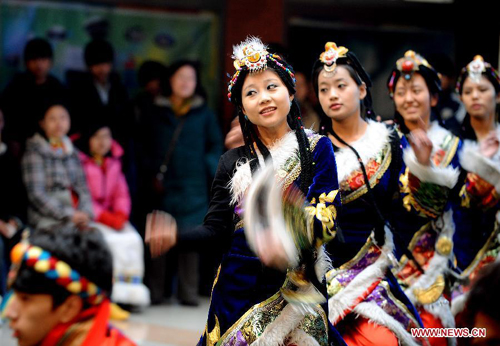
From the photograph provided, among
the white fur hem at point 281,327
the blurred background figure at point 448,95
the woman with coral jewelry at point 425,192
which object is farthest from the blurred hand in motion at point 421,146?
the blurred background figure at point 448,95

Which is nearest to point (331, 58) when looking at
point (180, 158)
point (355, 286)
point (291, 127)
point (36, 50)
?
point (291, 127)

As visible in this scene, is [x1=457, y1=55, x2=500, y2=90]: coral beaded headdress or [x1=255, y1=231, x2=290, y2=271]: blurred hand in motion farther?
[x1=457, y1=55, x2=500, y2=90]: coral beaded headdress

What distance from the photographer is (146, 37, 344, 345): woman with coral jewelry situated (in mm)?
3256

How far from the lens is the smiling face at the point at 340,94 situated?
418cm

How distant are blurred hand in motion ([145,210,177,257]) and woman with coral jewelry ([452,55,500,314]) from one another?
2332mm

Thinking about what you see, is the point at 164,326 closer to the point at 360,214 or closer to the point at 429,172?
the point at 360,214

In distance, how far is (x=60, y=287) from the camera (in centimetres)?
266

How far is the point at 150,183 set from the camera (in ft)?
24.7

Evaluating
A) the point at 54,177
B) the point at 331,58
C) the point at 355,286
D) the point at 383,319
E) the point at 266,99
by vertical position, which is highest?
the point at 331,58

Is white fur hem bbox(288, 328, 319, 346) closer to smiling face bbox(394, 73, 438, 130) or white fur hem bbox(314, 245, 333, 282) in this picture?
white fur hem bbox(314, 245, 333, 282)

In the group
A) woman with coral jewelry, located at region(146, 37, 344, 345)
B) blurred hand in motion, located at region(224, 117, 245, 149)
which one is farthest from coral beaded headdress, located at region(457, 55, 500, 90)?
woman with coral jewelry, located at region(146, 37, 344, 345)

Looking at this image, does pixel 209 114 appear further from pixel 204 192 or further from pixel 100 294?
pixel 100 294

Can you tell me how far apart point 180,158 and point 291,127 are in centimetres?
393

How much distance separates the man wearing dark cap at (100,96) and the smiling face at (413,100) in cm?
319
